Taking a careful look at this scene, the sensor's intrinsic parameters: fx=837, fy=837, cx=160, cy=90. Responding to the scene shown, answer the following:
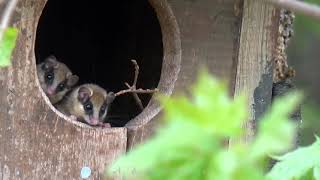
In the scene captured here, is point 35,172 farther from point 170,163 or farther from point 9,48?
point 170,163

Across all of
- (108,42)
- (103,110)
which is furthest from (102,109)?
(108,42)

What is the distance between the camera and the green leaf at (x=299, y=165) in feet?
5.72

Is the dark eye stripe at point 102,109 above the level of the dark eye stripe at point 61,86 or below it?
below

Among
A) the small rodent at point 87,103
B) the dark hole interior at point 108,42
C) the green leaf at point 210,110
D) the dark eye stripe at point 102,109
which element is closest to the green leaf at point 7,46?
the green leaf at point 210,110

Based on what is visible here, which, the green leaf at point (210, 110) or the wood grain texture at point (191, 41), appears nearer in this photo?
the green leaf at point (210, 110)

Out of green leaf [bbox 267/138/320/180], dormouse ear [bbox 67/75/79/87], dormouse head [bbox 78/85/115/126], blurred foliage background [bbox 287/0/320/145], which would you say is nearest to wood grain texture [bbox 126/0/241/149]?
dormouse head [bbox 78/85/115/126]

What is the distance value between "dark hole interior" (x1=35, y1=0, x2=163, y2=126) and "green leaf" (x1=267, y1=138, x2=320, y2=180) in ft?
6.32

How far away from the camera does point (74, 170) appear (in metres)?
3.09

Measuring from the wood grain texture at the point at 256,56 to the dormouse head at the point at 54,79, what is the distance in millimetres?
1140

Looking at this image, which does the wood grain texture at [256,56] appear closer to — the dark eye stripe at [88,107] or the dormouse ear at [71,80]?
the dark eye stripe at [88,107]

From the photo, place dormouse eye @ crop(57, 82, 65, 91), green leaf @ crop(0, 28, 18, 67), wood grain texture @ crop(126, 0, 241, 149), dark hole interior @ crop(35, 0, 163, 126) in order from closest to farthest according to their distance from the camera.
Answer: green leaf @ crop(0, 28, 18, 67), wood grain texture @ crop(126, 0, 241, 149), dark hole interior @ crop(35, 0, 163, 126), dormouse eye @ crop(57, 82, 65, 91)

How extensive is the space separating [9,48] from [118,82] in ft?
9.42

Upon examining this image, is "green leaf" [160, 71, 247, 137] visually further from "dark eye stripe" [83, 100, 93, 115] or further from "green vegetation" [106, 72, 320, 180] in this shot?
"dark eye stripe" [83, 100, 93, 115]

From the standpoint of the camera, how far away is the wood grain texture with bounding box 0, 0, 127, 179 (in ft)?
9.50
